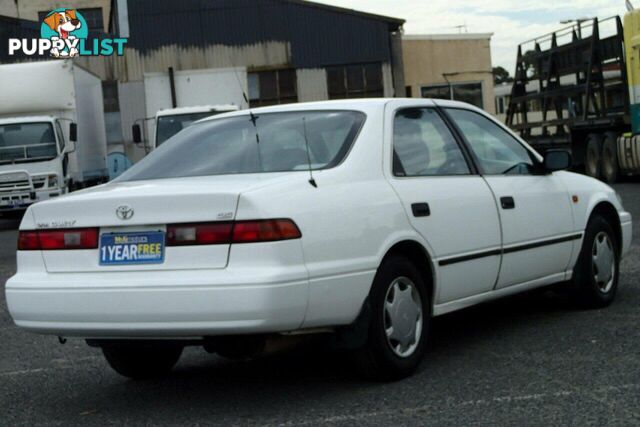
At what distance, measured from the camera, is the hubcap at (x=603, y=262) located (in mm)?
8078

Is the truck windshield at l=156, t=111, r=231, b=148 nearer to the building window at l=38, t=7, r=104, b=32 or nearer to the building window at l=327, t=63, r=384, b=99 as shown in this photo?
the building window at l=327, t=63, r=384, b=99

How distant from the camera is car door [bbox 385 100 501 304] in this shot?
21.0 ft

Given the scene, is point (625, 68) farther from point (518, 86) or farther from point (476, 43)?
point (476, 43)

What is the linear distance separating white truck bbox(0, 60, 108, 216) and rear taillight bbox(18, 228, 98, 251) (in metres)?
18.2

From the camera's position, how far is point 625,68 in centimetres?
2473

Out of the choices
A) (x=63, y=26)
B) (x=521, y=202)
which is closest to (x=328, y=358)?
(x=521, y=202)

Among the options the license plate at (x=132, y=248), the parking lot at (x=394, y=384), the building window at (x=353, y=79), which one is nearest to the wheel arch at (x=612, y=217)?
the parking lot at (x=394, y=384)

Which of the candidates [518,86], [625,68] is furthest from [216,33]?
[625,68]

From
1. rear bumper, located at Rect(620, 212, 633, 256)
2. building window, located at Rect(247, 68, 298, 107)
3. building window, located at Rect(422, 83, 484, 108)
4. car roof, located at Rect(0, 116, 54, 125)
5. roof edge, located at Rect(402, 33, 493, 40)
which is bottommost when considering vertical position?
rear bumper, located at Rect(620, 212, 633, 256)

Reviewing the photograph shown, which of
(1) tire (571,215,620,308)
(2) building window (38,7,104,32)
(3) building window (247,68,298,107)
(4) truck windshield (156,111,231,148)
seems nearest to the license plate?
(1) tire (571,215,620,308)

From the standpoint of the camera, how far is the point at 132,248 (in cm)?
566

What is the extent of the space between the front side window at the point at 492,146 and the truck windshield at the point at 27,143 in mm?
17848

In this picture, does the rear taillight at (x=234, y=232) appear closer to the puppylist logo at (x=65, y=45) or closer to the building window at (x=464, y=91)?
the puppylist logo at (x=65, y=45)

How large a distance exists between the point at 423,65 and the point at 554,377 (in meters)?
40.1
